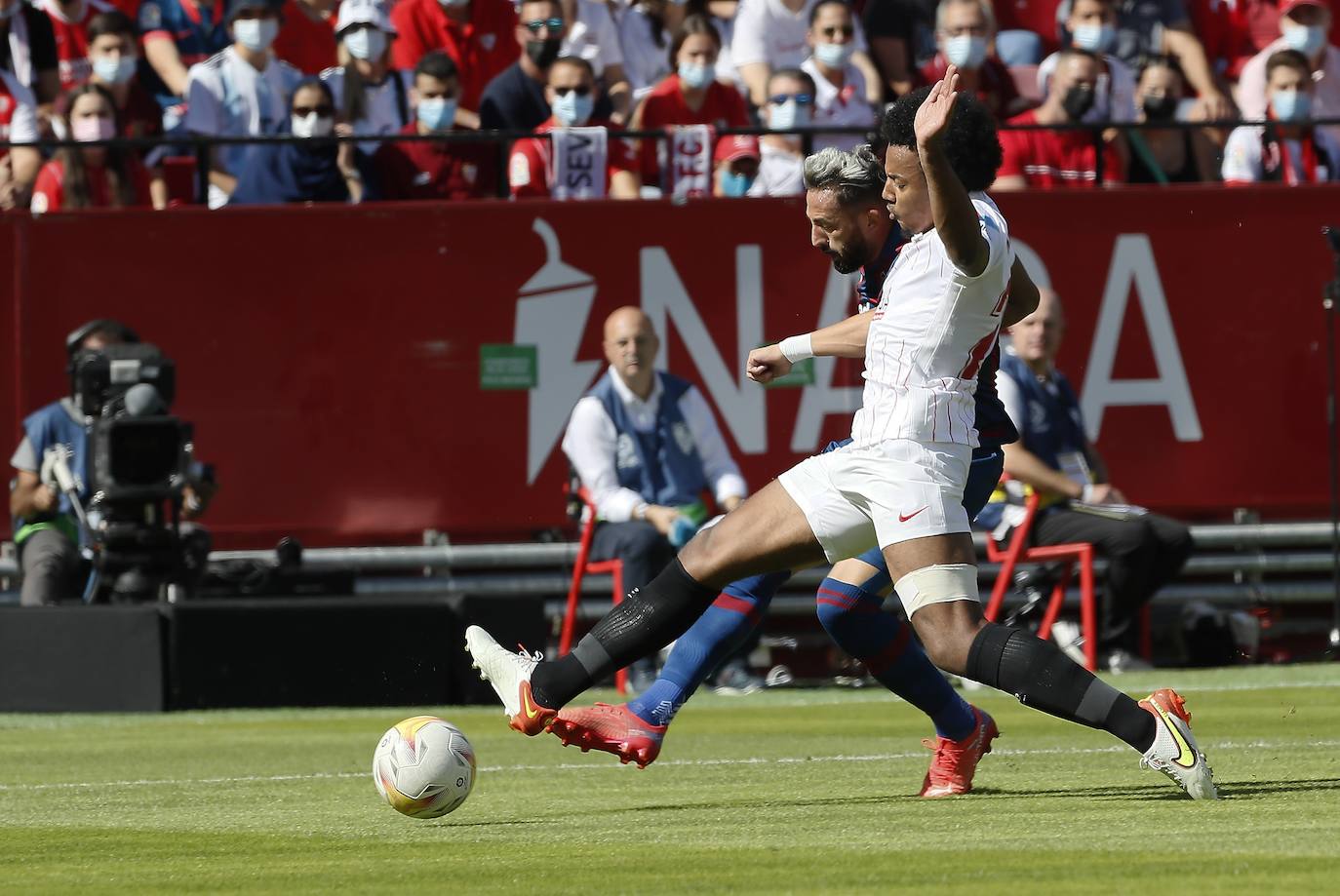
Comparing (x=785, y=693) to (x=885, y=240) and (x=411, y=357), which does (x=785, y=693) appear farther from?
(x=885, y=240)

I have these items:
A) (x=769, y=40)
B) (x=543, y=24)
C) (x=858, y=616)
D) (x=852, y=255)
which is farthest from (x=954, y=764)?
(x=769, y=40)

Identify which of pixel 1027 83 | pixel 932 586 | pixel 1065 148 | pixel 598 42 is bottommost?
pixel 932 586

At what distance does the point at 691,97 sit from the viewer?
632 inches

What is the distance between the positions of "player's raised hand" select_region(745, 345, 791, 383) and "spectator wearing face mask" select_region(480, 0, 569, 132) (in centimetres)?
868

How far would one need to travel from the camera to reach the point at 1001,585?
1362 centimetres

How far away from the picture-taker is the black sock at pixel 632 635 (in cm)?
720

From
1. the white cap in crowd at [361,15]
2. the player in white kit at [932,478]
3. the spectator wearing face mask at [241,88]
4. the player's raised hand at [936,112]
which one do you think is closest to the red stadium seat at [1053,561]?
the white cap in crowd at [361,15]

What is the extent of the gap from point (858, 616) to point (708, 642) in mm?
492

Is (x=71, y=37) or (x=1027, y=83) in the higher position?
(x=71, y=37)

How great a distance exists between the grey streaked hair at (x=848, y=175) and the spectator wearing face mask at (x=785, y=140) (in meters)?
7.98

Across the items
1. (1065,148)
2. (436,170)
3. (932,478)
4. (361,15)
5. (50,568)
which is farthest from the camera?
(361,15)

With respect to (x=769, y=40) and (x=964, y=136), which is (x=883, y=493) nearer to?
(x=964, y=136)

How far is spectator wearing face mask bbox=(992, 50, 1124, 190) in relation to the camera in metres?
15.6

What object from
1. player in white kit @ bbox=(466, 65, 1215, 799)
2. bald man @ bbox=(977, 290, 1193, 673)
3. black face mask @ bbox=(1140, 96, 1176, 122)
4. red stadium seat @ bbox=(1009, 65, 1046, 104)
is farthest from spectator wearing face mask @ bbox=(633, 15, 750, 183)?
player in white kit @ bbox=(466, 65, 1215, 799)
